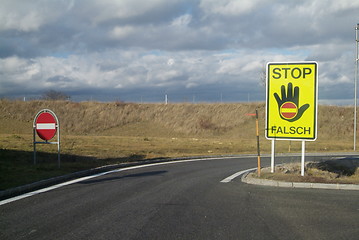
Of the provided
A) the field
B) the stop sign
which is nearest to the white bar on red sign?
the stop sign

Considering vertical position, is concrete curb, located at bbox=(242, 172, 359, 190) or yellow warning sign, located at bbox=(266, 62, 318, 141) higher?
yellow warning sign, located at bbox=(266, 62, 318, 141)

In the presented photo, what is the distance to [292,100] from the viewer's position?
12.8 metres

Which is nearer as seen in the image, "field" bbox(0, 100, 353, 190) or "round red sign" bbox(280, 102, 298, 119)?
"round red sign" bbox(280, 102, 298, 119)

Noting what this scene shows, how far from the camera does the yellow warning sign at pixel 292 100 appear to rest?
41.0 ft

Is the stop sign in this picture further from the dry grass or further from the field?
the field

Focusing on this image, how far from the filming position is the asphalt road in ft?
20.0

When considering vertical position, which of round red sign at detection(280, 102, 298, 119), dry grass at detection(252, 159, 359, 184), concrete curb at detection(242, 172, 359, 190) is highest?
round red sign at detection(280, 102, 298, 119)

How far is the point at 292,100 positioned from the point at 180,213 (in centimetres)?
705

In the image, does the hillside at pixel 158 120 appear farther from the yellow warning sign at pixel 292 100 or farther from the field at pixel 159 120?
the yellow warning sign at pixel 292 100

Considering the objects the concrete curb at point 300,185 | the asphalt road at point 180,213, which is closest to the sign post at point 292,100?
the concrete curb at point 300,185

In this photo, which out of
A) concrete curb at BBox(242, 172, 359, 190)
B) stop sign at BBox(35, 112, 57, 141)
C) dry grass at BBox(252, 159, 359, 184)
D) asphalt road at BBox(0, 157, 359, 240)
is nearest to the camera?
asphalt road at BBox(0, 157, 359, 240)

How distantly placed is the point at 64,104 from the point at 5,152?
137ft

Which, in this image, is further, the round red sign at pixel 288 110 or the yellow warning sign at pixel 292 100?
the round red sign at pixel 288 110

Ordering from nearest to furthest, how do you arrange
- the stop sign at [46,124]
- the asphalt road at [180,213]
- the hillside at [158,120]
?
the asphalt road at [180,213] → the stop sign at [46,124] → the hillside at [158,120]
